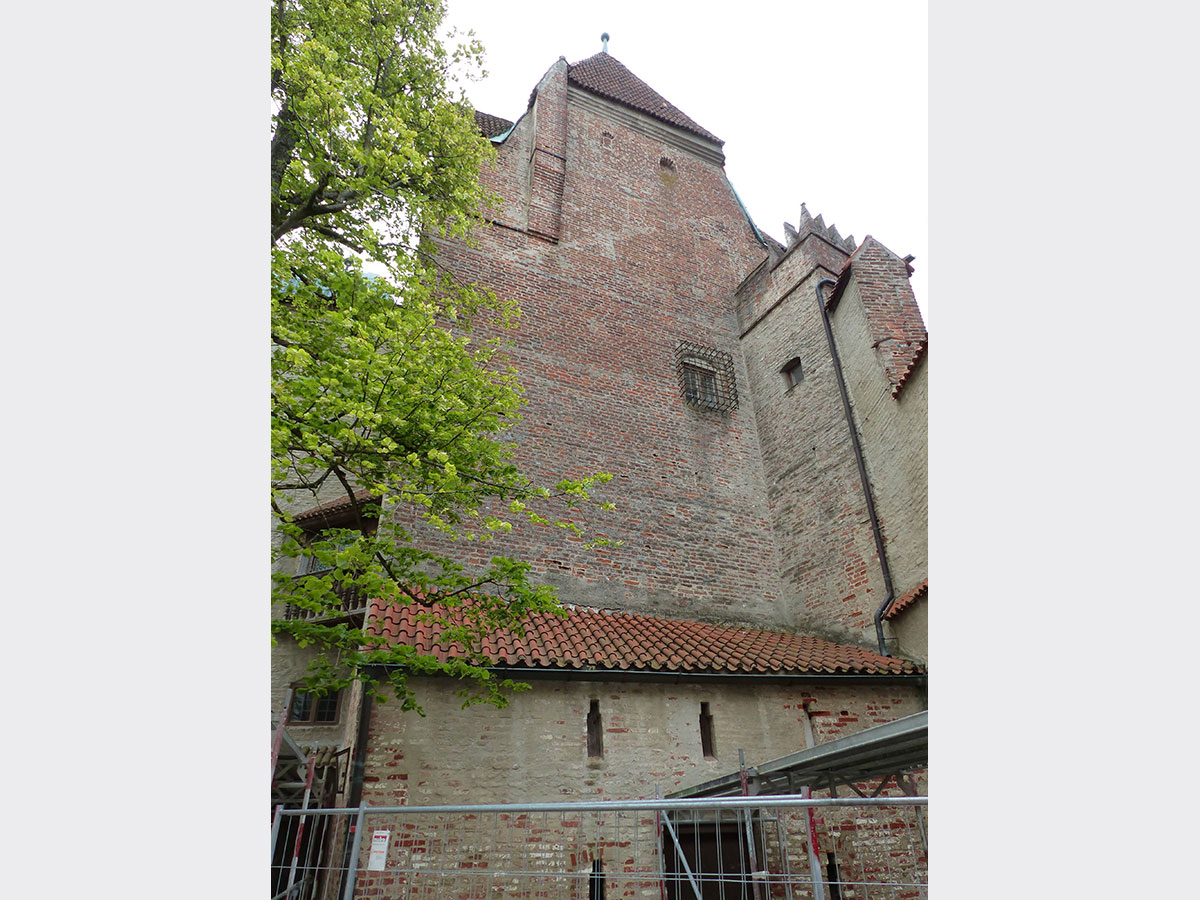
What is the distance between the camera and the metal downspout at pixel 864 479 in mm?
10086

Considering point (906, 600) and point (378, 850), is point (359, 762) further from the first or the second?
point (906, 600)

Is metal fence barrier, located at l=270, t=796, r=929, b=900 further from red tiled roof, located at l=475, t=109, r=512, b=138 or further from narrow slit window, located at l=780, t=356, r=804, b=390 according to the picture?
red tiled roof, located at l=475, t=109, r=512, b=138

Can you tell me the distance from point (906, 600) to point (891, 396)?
326 cm

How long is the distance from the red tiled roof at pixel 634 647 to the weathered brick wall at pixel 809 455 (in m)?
0.96

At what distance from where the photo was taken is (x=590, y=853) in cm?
727

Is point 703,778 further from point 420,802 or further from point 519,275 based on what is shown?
point 519,275

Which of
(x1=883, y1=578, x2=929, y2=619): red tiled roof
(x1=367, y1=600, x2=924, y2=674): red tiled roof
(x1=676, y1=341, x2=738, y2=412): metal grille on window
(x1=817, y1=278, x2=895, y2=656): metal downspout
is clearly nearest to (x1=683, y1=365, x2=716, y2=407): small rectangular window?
(x1=676, y1=341, x2=738, y2=412): metal grille on window

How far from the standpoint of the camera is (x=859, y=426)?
11602 millimetres

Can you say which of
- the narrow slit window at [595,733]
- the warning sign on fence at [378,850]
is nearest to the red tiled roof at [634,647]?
the narrow slit window at [595,733]

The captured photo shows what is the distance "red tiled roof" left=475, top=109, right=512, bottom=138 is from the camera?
16.9 metres

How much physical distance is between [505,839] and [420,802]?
97 cm

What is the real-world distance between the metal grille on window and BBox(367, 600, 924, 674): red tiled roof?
4.90 meters

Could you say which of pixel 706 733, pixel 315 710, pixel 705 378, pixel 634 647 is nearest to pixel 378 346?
pixel 634 647

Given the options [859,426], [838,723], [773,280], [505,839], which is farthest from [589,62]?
[505,839]
